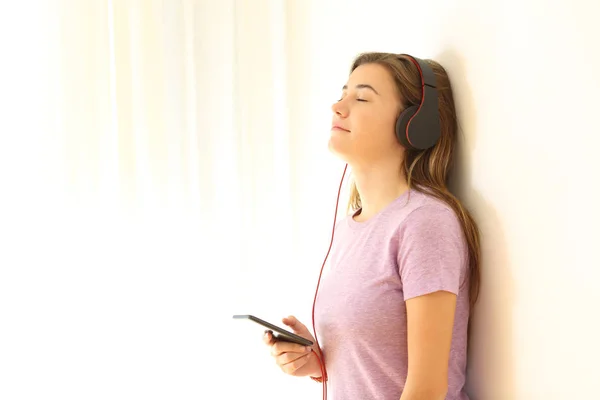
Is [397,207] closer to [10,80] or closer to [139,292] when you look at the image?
[139,292]

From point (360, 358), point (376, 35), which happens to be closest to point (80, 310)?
point (360, 358)

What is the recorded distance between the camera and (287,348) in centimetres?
128

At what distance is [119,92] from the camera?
175 centimetres

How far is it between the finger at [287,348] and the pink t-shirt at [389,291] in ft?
0.24

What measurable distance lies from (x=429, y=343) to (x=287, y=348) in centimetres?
38

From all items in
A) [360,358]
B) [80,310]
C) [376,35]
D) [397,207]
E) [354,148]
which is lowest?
[80,310]

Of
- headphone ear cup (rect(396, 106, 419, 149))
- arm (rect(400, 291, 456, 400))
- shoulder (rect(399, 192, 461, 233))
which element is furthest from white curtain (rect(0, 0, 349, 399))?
arm (rect(400, 291, 456, 400))

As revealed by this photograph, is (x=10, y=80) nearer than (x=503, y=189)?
No

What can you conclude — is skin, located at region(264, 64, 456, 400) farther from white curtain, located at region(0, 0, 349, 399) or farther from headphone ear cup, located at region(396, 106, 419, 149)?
white curtain, located at region(0, 0, 349, 399)

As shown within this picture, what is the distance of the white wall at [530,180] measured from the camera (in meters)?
0.80

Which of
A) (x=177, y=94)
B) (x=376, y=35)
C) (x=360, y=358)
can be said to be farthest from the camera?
(x=177, y=94)

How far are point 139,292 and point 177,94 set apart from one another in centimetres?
60

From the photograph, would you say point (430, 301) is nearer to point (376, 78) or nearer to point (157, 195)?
point (376, 78)

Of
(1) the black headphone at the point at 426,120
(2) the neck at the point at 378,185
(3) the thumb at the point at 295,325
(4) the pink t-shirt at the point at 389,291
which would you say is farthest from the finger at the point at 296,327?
(1) the black headphone at the point at 426,120
